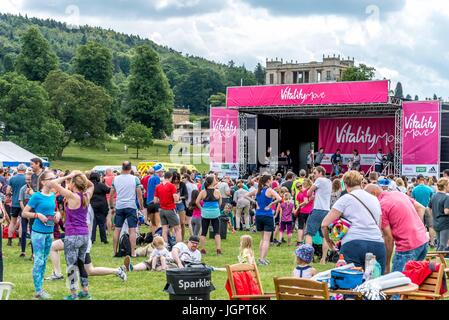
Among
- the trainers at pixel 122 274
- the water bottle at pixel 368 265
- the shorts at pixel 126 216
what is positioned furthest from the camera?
the shorts at pixel 126 216

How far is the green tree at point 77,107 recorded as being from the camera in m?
69.2

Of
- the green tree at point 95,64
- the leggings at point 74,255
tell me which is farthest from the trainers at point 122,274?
the green tree at point 95,64

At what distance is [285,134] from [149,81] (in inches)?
2017

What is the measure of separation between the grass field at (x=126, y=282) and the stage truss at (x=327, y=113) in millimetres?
14167

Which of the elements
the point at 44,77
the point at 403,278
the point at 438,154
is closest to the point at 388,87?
the point at 438,154

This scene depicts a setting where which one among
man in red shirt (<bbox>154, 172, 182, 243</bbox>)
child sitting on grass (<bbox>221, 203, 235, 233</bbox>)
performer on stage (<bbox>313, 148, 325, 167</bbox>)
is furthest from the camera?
performer on stage (<bbox>313, 148, 325, 167</bbox>)

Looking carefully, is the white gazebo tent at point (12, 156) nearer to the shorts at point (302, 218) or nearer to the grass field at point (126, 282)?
the grass field at point (126, 282)

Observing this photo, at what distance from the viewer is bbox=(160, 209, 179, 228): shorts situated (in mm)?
14000

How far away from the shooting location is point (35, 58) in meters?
78.9

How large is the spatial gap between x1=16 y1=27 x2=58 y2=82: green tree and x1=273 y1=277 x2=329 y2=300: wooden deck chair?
74.9 meters

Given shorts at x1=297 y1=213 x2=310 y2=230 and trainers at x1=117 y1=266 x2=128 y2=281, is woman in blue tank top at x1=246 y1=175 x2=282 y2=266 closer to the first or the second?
shorts at x1=297 y1=213 x2=310 y2=230

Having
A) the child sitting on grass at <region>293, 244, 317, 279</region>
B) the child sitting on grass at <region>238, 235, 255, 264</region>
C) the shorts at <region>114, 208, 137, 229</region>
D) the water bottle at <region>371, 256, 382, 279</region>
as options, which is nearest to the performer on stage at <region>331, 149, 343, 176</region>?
the shorts at <region>114, 208, 137, 229</region>
